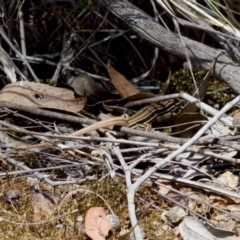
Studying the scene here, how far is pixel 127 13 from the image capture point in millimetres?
2150

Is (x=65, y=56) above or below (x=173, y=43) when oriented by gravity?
below

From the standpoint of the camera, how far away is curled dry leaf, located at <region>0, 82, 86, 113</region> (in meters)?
2.06

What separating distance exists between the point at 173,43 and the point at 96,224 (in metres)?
0.78

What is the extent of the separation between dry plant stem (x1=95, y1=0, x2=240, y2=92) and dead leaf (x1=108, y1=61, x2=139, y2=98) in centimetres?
18

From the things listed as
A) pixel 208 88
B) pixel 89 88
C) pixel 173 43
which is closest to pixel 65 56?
pixel 89 88

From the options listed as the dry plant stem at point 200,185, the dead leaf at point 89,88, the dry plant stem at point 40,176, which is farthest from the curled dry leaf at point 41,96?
the dry plant stem at point 200,185

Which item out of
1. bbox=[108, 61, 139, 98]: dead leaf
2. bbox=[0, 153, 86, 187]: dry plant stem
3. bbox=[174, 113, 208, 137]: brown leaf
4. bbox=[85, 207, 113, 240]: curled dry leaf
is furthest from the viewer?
bbox=[108, 61, 139, 98]: dead leaf

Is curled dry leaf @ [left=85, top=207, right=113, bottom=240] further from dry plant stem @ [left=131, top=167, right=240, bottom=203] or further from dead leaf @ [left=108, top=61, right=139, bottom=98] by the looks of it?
dead leaf @ [left=108, top=61, right=139, bottom=98]

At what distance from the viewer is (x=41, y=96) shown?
6.92 feet

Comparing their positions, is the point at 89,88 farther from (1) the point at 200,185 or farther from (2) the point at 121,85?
(1) the point at 200,185

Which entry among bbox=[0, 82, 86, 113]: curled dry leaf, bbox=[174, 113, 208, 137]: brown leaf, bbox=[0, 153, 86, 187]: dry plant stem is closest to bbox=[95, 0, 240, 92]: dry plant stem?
bbox=[174, 113, 208, 137]: brown leaf

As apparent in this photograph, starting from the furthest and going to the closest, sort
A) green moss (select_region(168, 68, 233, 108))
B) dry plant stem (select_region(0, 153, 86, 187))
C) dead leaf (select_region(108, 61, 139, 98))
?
green moss (select_region(168, 68, 233, 108)), dead leaf (select_region(108, 61, 139, 98)), dry plant stem (select_region(0, 153, 86, 187))

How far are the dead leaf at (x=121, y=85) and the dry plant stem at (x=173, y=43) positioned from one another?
178 mm

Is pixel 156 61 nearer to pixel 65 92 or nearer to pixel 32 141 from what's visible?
pixel 65 92
